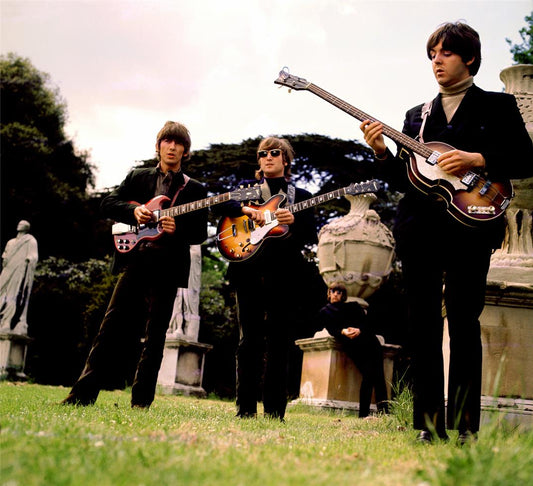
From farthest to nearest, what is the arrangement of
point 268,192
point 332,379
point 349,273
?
1. point 349,273
2. point 332,379
3. point 268,192

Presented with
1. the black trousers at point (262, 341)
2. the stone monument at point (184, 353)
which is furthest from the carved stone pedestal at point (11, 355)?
the black trousers at point (262, 341)

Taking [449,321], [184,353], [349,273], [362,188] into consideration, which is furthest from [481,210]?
[184,353]

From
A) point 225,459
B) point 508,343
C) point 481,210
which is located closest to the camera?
point 225,459

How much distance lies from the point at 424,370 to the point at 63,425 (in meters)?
1.89

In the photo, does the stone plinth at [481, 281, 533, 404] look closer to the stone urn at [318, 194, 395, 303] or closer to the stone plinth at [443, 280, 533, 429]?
the stone plinth at [443, 280, 533, 429]

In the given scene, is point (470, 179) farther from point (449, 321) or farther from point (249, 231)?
point (249, 231)

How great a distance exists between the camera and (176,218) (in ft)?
17.7

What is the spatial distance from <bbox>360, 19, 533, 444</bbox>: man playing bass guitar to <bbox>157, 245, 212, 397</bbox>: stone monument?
9.29 metres

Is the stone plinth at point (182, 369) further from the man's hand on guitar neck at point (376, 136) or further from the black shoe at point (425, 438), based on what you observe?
the black shoe at point (425, 438)

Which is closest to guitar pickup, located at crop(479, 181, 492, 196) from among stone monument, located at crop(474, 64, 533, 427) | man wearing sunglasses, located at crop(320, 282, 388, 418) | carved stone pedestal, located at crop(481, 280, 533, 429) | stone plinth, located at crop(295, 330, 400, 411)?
stone monument, located at crop(474, 64, 533, 427)

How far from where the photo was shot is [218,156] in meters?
25.8

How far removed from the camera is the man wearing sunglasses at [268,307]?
17.1 feet

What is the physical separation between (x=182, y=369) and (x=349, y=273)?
15.9ft

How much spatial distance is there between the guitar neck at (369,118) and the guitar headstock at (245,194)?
0.98m
